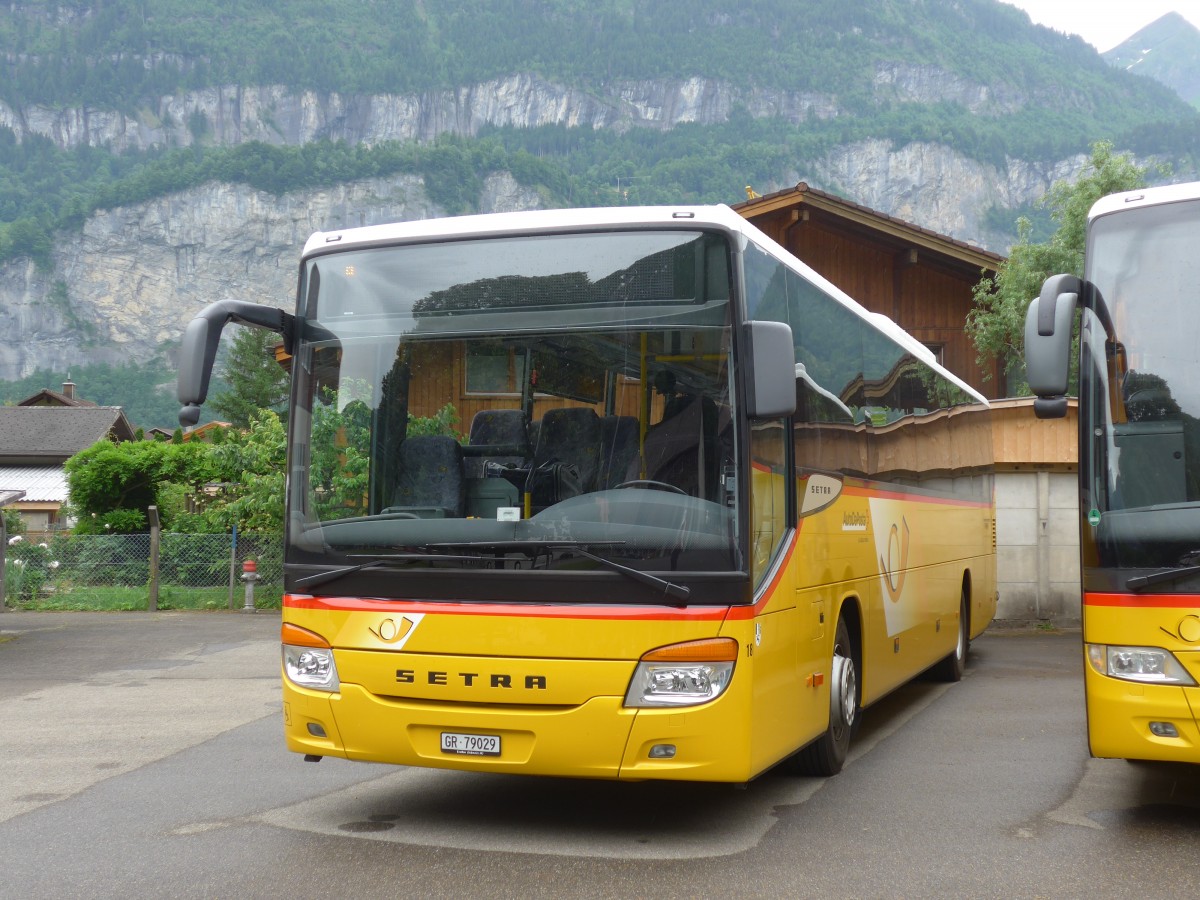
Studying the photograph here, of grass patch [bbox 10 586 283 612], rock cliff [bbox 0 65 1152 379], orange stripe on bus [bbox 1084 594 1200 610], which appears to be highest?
rock cliff [bbox 0 65 1152 379]

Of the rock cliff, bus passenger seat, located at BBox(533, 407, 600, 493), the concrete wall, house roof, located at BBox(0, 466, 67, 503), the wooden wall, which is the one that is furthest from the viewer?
the rock cliff

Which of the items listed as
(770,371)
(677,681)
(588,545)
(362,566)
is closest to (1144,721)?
(677,681)

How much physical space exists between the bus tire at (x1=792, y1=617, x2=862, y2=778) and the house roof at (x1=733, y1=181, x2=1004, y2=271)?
1599 cm

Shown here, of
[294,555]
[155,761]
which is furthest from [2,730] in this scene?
[294,555]

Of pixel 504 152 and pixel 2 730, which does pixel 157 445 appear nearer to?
pixel 2 730

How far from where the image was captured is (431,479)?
625 cm

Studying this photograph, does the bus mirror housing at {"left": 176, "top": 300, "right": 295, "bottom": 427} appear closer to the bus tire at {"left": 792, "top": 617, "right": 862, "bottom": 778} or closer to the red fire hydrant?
the bus tire at {"left": 792, "top": 617, "right": 862, "bottom": 778}

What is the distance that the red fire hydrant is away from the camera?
72.2ft

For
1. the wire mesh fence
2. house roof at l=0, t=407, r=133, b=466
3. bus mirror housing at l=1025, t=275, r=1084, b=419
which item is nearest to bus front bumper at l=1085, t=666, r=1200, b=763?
bus mirror housing at l=1025, t=275, r=1084, b=419

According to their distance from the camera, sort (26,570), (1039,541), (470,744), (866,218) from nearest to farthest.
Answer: (470,744) < (1039,541) < (26,570) < (866,218)

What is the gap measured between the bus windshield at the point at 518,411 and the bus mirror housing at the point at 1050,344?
140cm

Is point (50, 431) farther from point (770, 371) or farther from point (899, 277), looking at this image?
point (770, 371)

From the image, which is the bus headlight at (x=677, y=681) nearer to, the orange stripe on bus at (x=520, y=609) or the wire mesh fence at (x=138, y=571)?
the orange stripe on bus at (x=520, y=609)

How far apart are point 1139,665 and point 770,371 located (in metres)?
2.15
